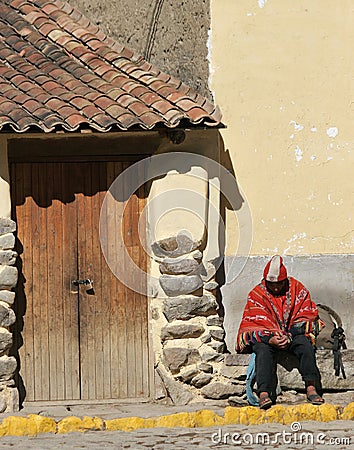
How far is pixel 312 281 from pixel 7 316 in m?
2.97

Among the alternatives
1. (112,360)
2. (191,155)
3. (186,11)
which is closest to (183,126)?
(191,155)

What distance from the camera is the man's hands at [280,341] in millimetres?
9086

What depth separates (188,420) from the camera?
852 cm

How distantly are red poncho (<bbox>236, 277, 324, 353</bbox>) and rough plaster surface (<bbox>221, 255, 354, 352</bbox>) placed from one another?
69cm

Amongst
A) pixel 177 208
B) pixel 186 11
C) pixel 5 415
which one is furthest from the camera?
pixel 186 11

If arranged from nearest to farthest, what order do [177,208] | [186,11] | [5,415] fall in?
1. [5,415]
2. [177,208]
3. [186,11]

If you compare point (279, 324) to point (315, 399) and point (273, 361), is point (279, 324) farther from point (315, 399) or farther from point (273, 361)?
point (315, 399)

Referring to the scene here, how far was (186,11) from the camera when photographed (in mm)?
10188

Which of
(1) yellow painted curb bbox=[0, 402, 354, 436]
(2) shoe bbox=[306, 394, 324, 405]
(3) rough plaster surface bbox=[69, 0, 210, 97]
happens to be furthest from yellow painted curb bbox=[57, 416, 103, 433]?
(3) rough plaster surface bbox=[69, 0, 210, 97]

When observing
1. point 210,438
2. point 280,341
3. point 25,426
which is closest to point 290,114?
point 280,341

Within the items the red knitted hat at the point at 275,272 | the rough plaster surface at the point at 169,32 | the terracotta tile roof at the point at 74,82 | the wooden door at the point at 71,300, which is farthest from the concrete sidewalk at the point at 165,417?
the rough plaster surface at the point at 169,32

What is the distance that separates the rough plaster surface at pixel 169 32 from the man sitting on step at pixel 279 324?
2.02 m

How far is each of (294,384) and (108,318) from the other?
1.82 metres

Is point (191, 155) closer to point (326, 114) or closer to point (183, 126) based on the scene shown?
point (183, 126)
